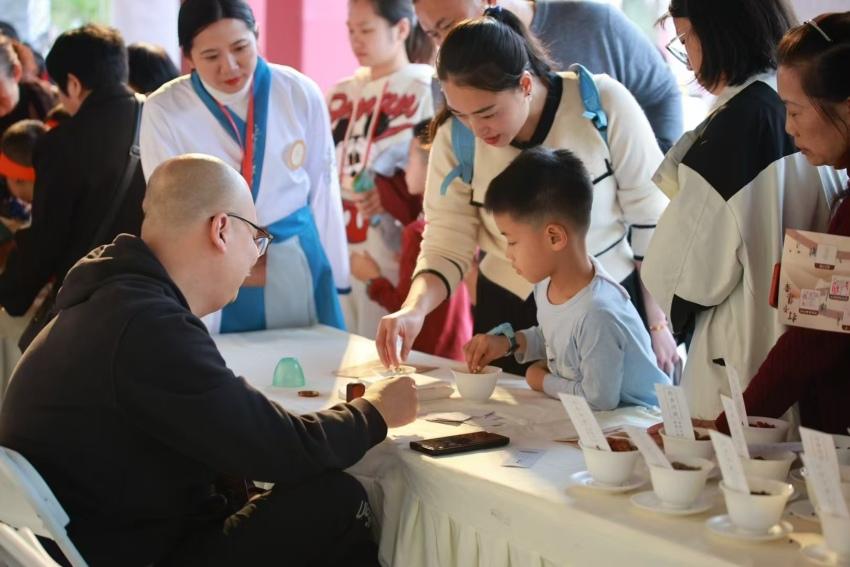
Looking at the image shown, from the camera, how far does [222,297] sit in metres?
1.91

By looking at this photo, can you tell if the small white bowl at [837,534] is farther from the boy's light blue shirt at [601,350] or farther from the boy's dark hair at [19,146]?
the boy's dark hair at [19,146]

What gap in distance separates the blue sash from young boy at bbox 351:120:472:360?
1.54ft

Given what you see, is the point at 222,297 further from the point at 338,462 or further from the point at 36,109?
the point at 36,109

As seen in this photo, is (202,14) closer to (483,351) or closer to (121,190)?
(121,190)

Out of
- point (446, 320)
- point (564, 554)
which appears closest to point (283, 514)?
point (564, 554)

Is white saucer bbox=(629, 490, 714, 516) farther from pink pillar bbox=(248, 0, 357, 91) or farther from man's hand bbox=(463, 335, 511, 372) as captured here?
pink pillar bbox=(248, 0, 357, 91)

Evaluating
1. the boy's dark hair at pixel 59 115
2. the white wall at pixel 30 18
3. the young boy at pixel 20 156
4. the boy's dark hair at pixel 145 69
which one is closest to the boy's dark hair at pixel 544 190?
the boy's dark hair at pixel 145 69

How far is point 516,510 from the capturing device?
1.62 m

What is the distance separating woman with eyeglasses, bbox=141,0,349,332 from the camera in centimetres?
311

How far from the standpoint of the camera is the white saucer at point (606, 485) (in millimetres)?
1561

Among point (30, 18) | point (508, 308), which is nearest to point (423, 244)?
point (508, 308)

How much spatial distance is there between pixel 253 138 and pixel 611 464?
74.0 inches

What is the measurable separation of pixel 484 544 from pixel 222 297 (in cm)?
62

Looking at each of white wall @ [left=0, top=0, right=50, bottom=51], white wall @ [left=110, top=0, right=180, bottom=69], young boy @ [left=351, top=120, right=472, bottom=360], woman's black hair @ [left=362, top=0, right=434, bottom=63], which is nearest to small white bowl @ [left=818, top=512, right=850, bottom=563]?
young boy @ [left=351, top=120, right=472, bottom=360]
